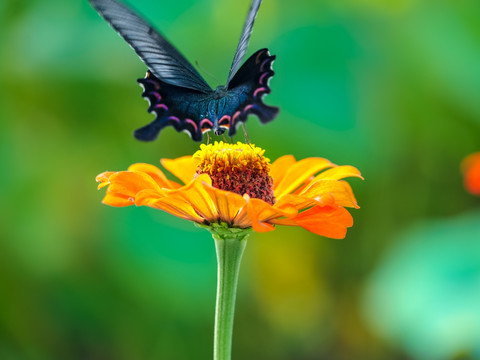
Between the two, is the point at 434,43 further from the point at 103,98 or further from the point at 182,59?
the point at 182,59

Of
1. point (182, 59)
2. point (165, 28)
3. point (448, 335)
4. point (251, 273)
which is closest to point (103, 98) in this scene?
point (165, 28)

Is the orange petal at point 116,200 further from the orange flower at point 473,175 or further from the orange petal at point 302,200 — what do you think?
the orange flower at point 473,175

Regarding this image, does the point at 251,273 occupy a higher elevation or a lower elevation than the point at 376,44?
lower

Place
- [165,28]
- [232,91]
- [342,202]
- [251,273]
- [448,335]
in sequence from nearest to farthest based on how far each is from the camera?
[342,202] → [232,91] → [448,335] → [251,273] → [165,28]

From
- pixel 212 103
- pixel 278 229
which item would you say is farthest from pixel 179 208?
pixel 278 229

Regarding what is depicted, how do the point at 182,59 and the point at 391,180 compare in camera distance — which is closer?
the point at 182,59

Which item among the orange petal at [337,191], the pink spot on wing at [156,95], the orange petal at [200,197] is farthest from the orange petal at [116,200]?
the orange petal at [337,191]
